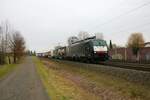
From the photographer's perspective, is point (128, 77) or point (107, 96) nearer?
point (107, 96)

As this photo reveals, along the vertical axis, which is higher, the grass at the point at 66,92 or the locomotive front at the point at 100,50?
the locomotive front at the point at 100,50

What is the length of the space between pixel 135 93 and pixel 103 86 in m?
3.43

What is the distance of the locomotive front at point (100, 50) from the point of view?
29.0m

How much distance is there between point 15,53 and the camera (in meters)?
53.9

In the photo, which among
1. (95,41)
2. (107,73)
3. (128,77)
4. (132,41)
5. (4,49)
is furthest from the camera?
(132,41)

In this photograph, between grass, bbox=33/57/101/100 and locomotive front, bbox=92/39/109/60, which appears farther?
locomotive front, bbox=92/39/109/60

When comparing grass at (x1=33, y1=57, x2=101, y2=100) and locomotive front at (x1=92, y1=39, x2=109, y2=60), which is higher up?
locomotive front at (x1=92, y1=39, x2=109, y2=60)

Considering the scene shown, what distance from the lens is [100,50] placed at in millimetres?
29422

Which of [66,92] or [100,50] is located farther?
[100,50]

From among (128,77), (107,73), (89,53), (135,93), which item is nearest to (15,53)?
(89,53)

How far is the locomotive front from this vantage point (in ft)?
95.1

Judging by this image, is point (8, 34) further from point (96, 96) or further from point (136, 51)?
point (96, 96)

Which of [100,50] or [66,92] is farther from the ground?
[100,50]

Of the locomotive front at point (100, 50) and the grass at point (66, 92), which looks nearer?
the grass at point (66, 92)
